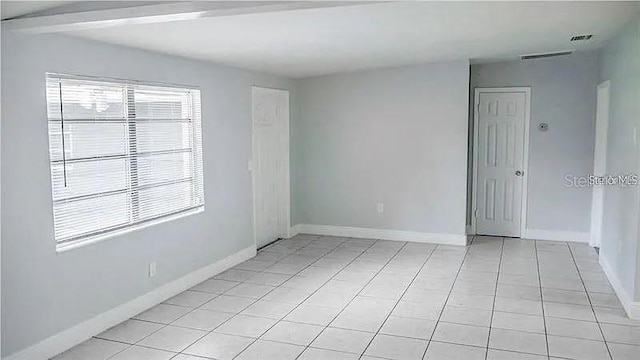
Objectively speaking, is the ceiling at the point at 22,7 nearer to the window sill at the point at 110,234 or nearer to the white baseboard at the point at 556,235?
the window sill at the point at 110,234

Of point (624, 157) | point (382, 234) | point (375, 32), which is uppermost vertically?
point (375, 32)

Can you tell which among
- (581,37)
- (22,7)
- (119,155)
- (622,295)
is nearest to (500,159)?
(581,37)

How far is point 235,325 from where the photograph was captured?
3.94 metres

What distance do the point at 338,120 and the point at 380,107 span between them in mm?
589


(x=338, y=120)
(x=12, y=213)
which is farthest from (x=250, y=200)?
(x=12, y=213)

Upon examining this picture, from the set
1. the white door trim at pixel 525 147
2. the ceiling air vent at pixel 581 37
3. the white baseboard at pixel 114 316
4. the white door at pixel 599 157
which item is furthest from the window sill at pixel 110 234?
the white door at pixel 599 157

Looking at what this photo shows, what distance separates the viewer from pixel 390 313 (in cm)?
418

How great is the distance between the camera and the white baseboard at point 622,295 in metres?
4.01

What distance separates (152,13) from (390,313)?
2.80 m

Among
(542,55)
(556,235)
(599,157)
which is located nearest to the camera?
(599,157)

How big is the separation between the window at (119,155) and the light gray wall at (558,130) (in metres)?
4.07

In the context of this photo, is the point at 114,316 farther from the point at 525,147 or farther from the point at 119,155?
the point at 525,147

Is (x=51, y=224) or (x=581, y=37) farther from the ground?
(x=581, y=37)

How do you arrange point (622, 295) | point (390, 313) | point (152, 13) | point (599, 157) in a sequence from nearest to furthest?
point (152, 13) < point (390, 313) < point (622, 295) < point (599, 157)
